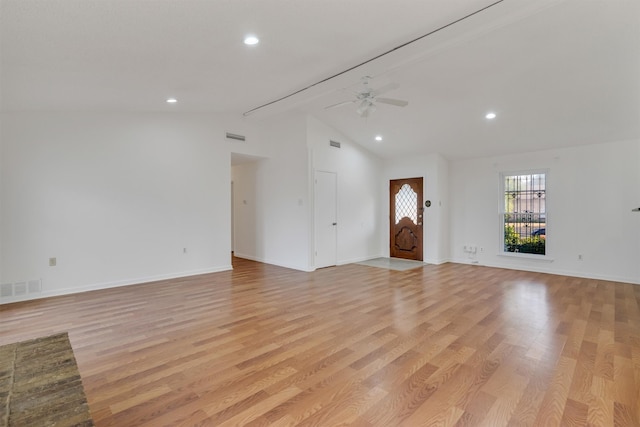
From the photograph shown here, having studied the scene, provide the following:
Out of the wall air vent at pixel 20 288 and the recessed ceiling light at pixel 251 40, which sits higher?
the recessed ceiling light at pixel 251 40

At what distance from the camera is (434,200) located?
741cm

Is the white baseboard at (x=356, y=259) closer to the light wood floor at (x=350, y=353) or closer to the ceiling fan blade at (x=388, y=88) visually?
the light wood floor at (x=350, y=353)

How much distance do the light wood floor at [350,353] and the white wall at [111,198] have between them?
665mm

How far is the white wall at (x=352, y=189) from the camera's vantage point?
6.85 m

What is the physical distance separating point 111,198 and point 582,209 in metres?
8.54

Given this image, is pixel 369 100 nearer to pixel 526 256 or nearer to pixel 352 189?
pixel 352 189

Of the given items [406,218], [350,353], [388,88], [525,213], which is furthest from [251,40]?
[525,213]

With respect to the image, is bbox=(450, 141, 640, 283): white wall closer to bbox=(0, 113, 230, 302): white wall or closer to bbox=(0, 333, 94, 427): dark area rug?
bbox=(0, 113, 230, 302): white wall

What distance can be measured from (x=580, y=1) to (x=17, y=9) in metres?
4.55

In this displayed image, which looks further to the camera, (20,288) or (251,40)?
(20,288)

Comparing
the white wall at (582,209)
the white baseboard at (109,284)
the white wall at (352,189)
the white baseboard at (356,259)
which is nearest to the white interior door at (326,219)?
the white wall at (352,189)

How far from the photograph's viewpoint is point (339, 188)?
7309mm

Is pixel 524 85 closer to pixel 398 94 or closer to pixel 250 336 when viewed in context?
pixel 398 94

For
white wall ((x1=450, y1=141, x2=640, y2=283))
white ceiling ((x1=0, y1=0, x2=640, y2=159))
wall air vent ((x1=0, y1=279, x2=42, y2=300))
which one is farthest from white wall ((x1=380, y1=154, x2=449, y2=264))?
wall air vent ((x1=0, y1=279, x2=42, y2=300))
